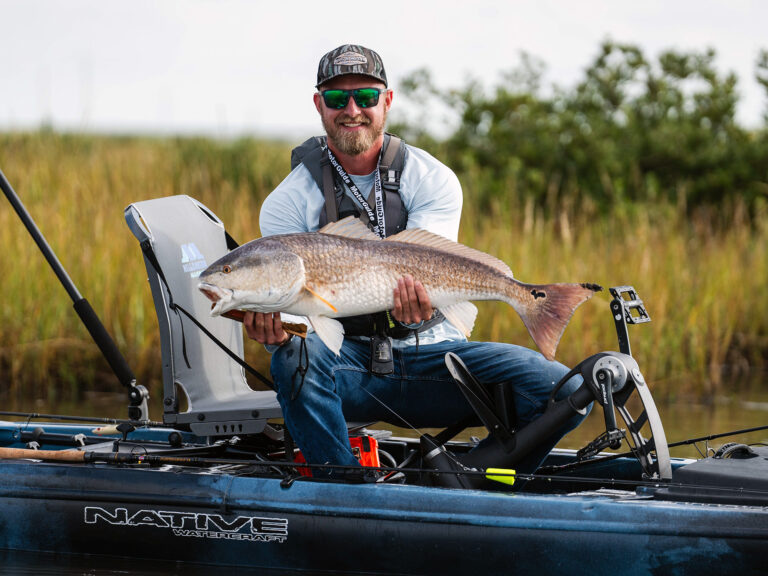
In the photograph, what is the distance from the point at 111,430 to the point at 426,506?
200 centimetres

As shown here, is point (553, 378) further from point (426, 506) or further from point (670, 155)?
point (670, 155)

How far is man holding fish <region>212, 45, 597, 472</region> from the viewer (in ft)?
12.9

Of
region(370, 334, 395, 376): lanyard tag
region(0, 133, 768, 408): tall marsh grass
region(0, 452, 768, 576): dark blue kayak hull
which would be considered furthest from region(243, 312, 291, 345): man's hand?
region(0, 133, 768, 408): tall marsh grass

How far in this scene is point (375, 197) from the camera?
15.7 feet

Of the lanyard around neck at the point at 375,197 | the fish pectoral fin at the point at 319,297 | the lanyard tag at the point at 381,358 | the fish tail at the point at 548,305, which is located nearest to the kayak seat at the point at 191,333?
the lanyard tag at the point at 381,358

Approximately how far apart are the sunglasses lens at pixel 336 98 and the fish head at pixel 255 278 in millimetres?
1079

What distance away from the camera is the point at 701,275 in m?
9.34

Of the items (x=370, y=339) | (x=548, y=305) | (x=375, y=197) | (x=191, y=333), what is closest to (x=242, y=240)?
(x=191, y=333)

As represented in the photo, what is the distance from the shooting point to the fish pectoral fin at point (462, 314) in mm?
4191

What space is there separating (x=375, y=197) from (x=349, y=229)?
74cm

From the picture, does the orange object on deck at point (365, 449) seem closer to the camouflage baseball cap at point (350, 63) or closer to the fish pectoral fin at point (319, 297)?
the fish pectoral fin at point (319, 297)

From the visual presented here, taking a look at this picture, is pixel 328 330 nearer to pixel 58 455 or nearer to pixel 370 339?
pixel 370 339

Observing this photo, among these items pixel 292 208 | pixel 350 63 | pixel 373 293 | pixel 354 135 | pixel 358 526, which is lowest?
pixel 358 526

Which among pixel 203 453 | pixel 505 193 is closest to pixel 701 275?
pixel 505 193
